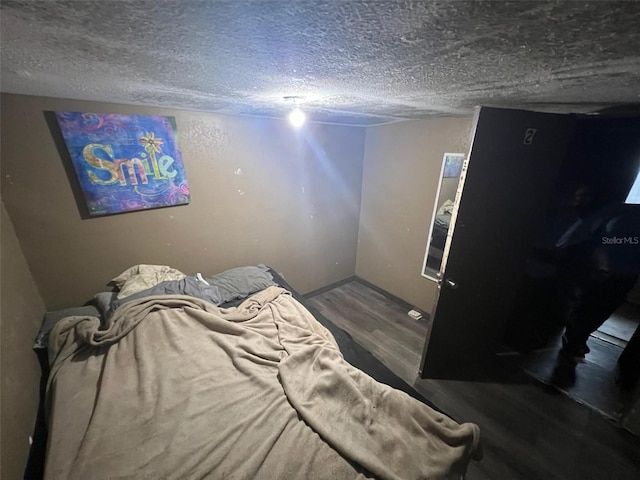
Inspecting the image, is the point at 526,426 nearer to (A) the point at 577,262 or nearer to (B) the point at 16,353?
(A) the point at 577,262

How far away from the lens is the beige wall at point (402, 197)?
2.28 meters

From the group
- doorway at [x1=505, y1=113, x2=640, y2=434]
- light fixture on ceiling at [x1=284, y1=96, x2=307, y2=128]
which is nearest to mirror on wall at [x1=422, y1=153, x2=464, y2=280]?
doorway at [x1=505, y1=113, x2=640, y2=434]

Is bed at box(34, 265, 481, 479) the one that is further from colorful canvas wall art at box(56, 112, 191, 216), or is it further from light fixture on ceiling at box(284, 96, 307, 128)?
light fixture on ceiling at box(284, 96, 307, 128)

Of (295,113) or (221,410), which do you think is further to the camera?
(295,113)

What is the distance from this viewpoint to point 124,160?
1.61 meters

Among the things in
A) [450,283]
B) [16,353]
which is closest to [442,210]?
[450,283]

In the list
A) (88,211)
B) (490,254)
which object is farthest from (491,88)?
(88,211)

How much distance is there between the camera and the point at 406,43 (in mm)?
581

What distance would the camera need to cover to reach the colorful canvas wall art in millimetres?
1473

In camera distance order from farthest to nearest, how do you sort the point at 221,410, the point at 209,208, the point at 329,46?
the point at 209,208 < the point at 221,410 < the point at 329,46

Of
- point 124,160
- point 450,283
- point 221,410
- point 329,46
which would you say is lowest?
point 221,410

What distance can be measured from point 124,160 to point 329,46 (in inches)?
66.6

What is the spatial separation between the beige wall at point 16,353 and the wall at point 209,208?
154mm

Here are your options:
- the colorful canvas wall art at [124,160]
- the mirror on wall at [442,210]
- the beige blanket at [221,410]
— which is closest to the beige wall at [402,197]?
the mirror on wall at [442,210]
